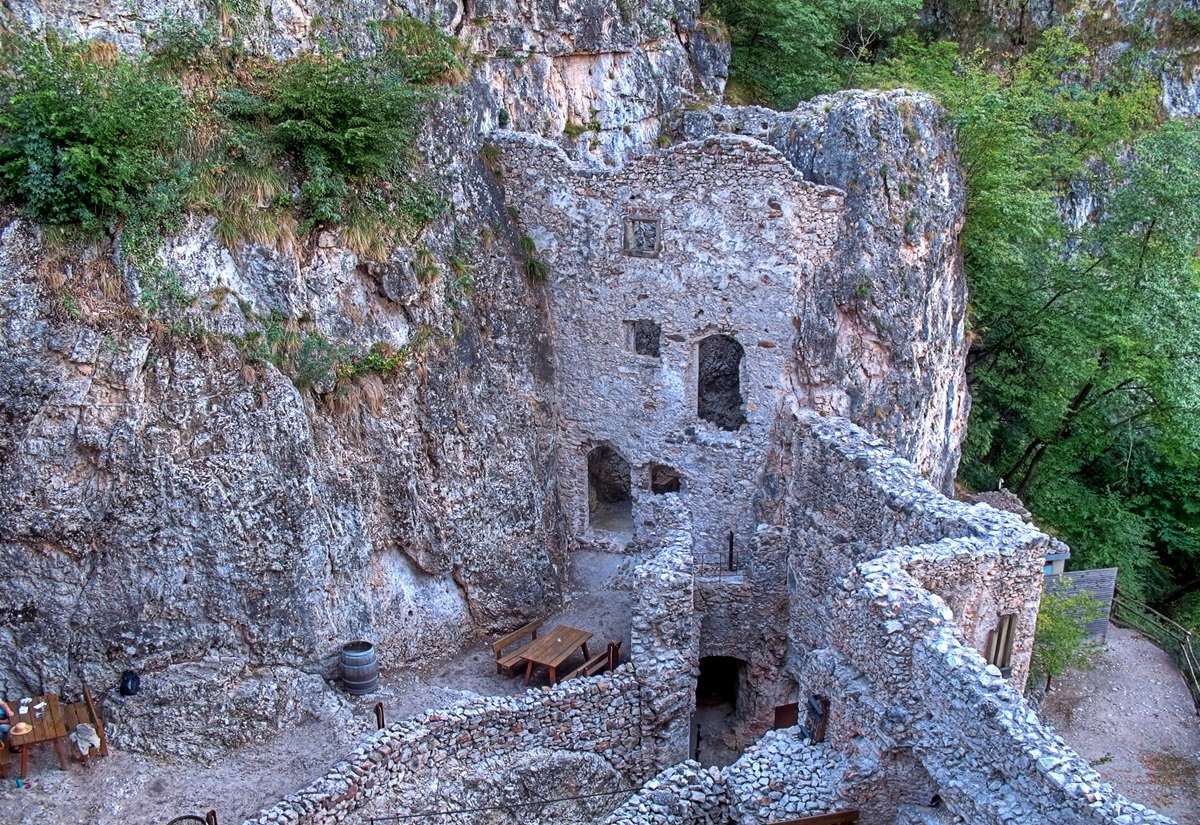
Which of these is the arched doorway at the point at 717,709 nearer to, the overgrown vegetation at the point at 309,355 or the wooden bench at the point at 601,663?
the wooden bench at the point at 601,663

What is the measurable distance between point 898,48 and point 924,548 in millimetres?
19403

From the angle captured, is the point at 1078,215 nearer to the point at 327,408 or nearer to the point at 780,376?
the point at 780,376

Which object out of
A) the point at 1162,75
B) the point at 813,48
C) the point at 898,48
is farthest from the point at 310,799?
the point at 1162,75

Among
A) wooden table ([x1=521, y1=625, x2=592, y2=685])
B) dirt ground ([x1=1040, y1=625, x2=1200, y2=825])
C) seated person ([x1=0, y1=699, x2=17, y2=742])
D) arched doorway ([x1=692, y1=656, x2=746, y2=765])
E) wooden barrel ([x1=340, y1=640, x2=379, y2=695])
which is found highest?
seated person ([x1=0, y1=699, x2=17, y2=742])

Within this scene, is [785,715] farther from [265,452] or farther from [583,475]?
Answer: [265,452]

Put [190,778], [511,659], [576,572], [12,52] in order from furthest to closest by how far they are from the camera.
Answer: [576,572]
[511,659]
[190,778]
[12,52]

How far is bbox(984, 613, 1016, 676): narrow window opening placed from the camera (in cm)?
1181

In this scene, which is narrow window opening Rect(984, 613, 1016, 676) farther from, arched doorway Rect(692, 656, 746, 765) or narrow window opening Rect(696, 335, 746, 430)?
narrow window opening Rect(696, 335, 746, 430)

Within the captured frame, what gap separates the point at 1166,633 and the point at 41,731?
19425mm

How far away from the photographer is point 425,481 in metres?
15.8

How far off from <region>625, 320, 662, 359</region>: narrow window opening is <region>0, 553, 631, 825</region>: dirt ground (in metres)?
5.67

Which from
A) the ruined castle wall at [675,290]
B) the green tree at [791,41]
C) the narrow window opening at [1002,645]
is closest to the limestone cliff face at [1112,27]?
the green tree at [791,41]

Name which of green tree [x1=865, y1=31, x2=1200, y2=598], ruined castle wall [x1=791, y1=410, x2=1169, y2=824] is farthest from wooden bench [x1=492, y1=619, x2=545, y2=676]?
green tree [x1=865, y1=31, x2=1200, y2=598]

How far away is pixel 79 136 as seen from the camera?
12.2 metres
